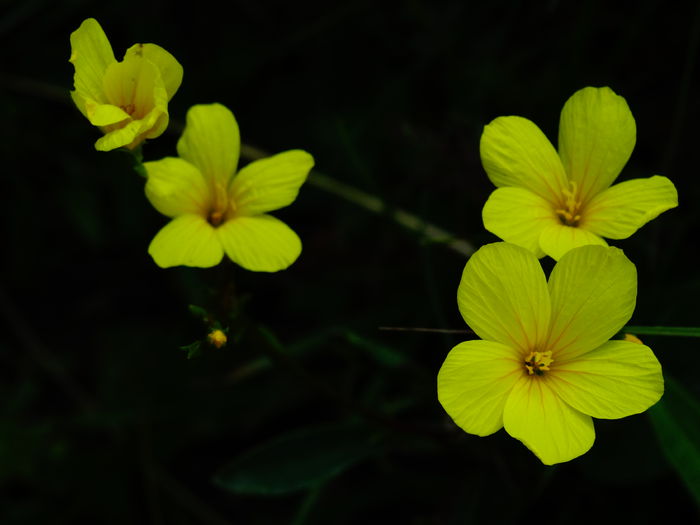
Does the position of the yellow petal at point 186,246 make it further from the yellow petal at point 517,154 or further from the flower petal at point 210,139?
the yellow petal at point 517,154

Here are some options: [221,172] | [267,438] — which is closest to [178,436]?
[267,438]

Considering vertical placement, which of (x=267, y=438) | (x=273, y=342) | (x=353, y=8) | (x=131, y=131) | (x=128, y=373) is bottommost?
(x=267, y=438)

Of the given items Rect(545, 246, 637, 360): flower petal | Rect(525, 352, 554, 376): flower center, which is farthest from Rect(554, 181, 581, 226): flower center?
Rect(525, 352, 554, 376): flower center

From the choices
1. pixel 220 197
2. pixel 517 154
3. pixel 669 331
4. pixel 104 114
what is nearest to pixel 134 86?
pixel 104 114

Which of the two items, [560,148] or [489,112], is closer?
[560,148]

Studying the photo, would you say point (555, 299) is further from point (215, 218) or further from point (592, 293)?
point (215, 218)

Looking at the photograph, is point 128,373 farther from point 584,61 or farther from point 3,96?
point 584,61

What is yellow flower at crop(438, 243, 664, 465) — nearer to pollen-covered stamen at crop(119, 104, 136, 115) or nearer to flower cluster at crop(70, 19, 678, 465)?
flower cluster at crop(70, 19, 678, 465)
